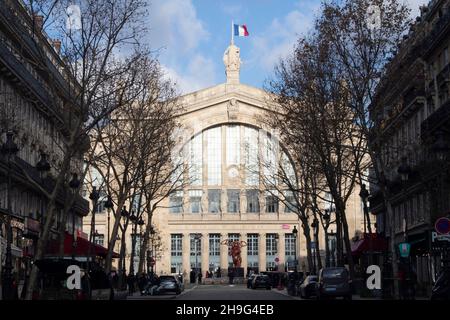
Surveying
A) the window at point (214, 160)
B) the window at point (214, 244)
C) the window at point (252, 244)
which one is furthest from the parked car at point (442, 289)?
the window at point (214, 244)

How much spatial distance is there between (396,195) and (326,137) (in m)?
25.4

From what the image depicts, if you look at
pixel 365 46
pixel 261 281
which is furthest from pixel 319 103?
pixel 261 281

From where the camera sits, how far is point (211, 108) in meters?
122

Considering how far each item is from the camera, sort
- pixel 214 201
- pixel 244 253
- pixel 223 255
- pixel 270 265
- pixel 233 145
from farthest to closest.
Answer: pixel 214 201, pixel 223 255, pixel 244 253, pixel 270 265, pixel 233 145

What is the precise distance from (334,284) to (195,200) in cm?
8258

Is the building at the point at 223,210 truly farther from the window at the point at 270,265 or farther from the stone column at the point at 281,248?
the stone column at the point at 281,248

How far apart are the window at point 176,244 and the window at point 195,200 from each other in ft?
15.8

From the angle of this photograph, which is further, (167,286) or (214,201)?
(214,201)

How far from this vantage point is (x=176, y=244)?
407 ft

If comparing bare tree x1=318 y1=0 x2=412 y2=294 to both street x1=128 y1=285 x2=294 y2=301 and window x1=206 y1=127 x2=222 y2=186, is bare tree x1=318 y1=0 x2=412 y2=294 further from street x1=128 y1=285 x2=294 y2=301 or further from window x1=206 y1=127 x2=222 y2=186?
window x1=206 y1=127 x2=222 y2=186

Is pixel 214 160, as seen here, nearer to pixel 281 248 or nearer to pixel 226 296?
pixel 281 248

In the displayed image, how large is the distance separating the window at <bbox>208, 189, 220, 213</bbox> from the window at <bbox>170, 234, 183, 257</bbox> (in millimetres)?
6617

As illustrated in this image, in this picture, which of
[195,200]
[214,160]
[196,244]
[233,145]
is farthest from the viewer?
[196,244]

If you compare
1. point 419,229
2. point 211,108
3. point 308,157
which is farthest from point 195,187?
point 308,157
